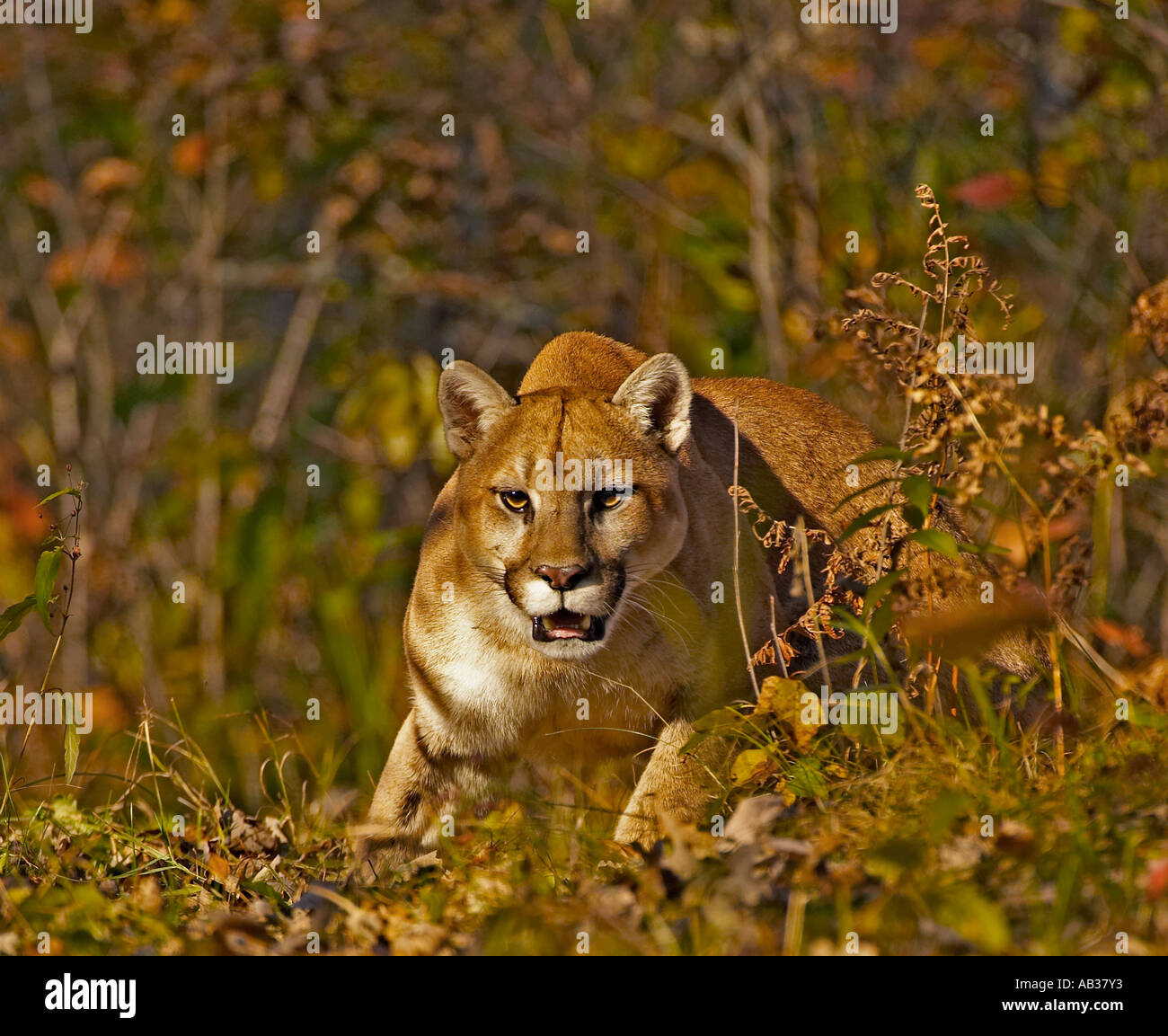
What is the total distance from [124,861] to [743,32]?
783 cm

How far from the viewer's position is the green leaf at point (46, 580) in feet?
17.5

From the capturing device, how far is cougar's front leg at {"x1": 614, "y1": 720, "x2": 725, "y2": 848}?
5.30 m

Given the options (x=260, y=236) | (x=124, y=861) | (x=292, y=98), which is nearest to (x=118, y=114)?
(x=292, y=98)

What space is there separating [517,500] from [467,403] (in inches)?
23.0

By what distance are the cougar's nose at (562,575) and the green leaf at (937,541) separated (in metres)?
1.33

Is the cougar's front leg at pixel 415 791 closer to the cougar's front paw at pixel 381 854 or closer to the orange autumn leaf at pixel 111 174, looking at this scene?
the cougar's front paw at pixel 381 854
